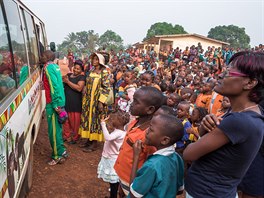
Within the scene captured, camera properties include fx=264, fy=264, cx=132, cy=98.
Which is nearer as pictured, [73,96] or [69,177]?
[69,177]

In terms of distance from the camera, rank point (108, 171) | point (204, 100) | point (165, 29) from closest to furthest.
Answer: point (108, 171) < point (204, 100) < point (165, 29)

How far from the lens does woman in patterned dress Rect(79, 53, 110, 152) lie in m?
4.84

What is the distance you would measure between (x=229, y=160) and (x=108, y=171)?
2063 millimetres

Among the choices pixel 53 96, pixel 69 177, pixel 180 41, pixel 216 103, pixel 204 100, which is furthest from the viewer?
pixel 180 41

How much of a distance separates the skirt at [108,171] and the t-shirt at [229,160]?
165 centimetres

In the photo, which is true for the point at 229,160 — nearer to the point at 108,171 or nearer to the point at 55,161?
the point at 108,171

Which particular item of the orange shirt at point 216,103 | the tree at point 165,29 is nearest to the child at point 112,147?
the orange shirt at point 216,103

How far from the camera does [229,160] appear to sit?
155 centimetres

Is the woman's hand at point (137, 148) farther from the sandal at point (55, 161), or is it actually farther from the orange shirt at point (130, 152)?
the sandal at point (55, 161)

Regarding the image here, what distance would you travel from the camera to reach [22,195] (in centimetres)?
319

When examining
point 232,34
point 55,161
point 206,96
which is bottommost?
point 232,34

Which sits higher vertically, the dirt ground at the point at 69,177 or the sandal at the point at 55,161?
the sandal at the point at 55,161

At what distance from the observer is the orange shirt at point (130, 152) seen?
2.12 m

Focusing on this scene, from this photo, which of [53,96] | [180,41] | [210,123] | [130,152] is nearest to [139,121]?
[130,152]
